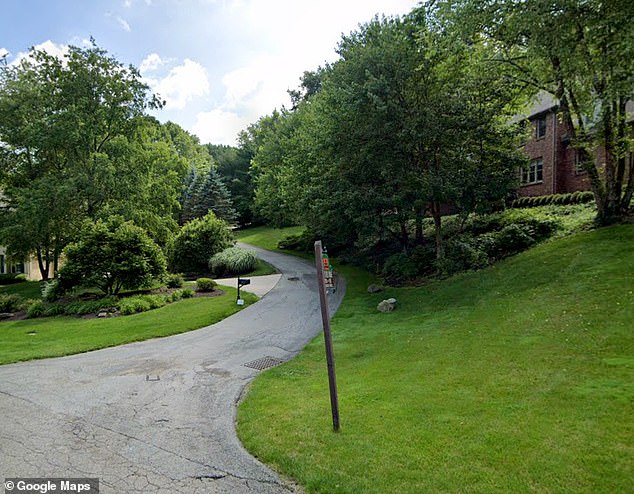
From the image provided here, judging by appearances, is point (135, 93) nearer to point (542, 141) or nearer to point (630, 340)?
point (542, 141)

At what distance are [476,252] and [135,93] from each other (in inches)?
890

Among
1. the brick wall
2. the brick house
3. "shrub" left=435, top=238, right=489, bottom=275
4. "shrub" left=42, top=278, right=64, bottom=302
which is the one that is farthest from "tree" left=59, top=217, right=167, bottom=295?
the brick wall

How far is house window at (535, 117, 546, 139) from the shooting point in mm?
24453

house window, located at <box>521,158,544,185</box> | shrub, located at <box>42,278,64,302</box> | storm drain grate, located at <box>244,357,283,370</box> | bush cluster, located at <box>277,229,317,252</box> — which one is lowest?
storm drain grate, located at <box>244,357,283,370</box>

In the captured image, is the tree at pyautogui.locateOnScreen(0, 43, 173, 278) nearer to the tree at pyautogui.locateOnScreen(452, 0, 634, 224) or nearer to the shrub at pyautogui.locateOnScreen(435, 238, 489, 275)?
the shrub at pyautogui.locateOnScreen(435, 238, 489, 275)

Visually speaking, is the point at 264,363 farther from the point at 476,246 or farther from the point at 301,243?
the point at 301,243

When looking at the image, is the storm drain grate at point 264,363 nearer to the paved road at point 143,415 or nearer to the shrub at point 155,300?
the paved road at point 143,415

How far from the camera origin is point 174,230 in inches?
1066

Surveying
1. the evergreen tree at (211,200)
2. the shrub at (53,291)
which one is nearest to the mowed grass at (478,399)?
the shrub at (53,291)

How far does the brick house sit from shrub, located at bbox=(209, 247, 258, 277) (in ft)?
59.7

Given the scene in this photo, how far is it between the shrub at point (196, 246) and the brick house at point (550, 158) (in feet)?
66.9

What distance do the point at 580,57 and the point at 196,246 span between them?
898 inches

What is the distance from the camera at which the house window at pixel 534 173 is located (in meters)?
24.4

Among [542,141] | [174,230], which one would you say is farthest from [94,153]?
[542,141]
